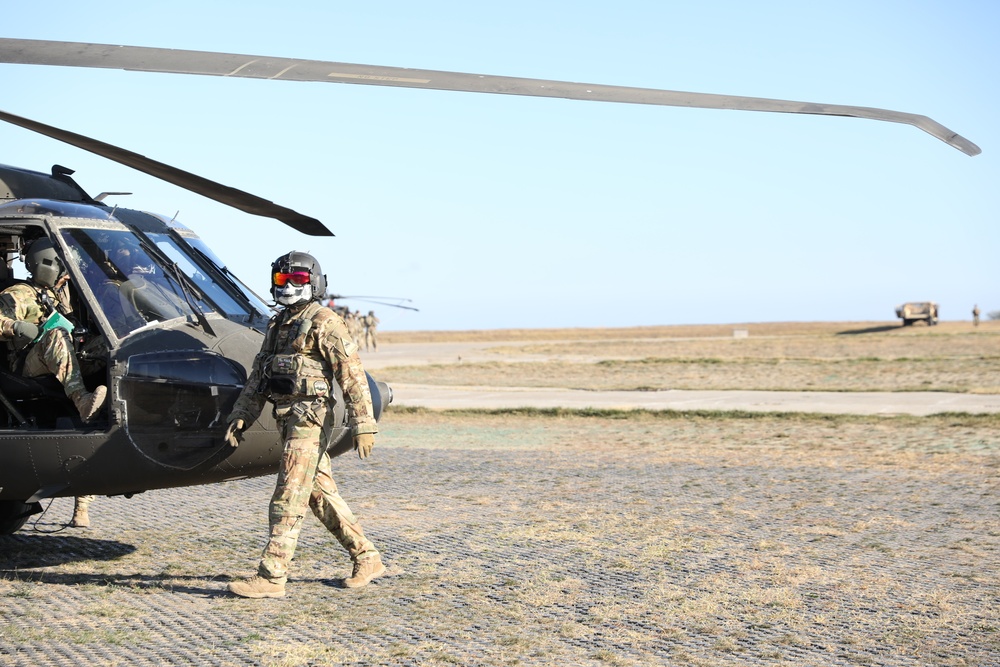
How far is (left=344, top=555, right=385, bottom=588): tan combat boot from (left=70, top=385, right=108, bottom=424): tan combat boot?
6.17 feet

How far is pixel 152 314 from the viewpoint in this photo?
6.70 metres

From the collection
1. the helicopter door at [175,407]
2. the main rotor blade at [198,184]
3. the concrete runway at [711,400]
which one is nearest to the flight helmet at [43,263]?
the main rotor blade at [198,184]

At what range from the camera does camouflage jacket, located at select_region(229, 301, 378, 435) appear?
6195 millimetres

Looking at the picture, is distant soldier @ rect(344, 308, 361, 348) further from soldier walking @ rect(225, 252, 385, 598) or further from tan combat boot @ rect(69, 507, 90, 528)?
soldier walking @ rect(225, 252, 385, 598)

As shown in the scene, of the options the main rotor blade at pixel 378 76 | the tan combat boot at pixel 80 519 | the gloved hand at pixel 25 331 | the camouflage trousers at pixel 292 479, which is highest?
the main rotor blade at pixel 378 76

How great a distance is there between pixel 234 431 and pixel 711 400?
1476 cm

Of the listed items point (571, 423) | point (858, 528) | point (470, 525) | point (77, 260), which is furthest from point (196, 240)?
point (571, 423)

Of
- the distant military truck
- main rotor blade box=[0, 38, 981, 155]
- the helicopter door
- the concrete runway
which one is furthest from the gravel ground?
the distant military truck

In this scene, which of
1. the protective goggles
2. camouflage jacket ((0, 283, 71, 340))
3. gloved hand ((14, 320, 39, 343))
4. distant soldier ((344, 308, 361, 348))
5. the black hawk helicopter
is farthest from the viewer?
distant soldier ((344, 308, 361, 348))

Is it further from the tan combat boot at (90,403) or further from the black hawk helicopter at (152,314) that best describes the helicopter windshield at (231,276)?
the tan combat boot at (90,403)

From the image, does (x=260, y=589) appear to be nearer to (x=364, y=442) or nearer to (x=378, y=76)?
(x=364, y=442)

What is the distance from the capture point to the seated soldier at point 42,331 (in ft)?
21.3

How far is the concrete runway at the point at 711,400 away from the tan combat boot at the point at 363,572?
1188cm

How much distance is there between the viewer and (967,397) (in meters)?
19.6
